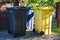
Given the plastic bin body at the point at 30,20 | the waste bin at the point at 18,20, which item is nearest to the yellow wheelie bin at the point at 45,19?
the waste bin at the point at 18,20

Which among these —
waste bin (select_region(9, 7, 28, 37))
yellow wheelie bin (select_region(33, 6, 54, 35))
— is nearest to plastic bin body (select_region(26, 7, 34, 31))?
yellow wheelie bin (select_region(33, 6, 54, 35))

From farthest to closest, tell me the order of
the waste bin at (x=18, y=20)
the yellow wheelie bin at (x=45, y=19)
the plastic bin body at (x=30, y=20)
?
the plastic bin body at (x=30, y=20) < the yellow wheelie bin at (x=45, y=19) < the waste bin at (x=18, y=20)

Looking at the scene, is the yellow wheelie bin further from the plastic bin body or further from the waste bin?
the plastic bin body

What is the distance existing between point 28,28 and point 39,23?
4.53ft

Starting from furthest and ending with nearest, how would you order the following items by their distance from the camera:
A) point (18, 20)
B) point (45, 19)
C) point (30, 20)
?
point (30, 20), point (45, 19), point (18, 20)

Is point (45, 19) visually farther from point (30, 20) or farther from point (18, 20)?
point (30, 20)

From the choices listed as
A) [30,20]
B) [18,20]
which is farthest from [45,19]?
[30,20]

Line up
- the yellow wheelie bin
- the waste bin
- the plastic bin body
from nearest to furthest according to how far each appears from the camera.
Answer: the waste bin
the yellow wheelie bin
the plastic bin body

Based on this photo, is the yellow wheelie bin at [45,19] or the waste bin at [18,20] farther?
the yellow wheelie bin at [45,19]

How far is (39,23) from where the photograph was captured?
343 inches

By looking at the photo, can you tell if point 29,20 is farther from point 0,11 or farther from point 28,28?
point 0,11

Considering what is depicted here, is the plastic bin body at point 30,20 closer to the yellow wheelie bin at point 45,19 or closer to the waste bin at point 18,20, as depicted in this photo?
the yellow wheelie bin at point 45,19

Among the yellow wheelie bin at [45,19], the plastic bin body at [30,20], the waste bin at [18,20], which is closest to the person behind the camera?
the waste bin at [18,20]

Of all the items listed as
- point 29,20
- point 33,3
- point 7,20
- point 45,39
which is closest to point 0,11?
point 7,20
